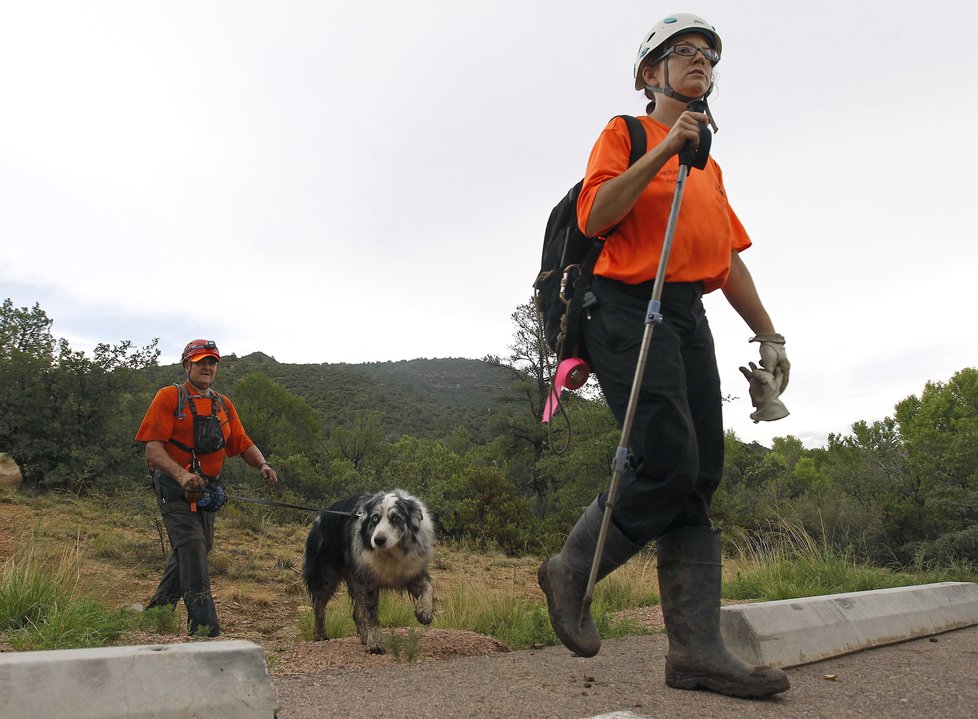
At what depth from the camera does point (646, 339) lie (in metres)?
2.84

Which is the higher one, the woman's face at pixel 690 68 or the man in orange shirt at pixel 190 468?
the woman's face at pixel 690 68

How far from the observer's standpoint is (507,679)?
331 cm

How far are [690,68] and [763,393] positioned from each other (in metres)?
1.41

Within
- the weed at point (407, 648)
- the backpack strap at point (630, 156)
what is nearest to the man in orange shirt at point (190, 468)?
the weed at point (407, 648)

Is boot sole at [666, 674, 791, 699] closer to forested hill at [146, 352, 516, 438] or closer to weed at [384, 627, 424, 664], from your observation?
weed at [384, 627, 424, 664]

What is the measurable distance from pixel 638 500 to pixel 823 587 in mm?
5747

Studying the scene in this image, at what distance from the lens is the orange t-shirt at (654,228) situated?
122 inches

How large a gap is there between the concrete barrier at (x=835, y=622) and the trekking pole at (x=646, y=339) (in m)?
0.98

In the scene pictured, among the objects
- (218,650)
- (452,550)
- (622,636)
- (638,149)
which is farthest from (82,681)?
(452,550)

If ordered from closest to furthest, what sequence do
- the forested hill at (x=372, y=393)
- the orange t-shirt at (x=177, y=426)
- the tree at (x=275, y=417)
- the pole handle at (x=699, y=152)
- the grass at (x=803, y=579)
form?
the pole handle at (x=699, y=152)
the orange t-shirt at (x=177, y=426)
the grass at (x=803, y=579)
the tree at (x=275, y=417)
the forested hill at (x=372, y=393)

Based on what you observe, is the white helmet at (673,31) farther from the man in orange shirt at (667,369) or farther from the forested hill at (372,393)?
the forested hill at (372,393)

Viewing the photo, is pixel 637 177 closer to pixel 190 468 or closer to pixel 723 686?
pixel 723 686

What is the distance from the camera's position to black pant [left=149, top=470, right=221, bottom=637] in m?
5.57

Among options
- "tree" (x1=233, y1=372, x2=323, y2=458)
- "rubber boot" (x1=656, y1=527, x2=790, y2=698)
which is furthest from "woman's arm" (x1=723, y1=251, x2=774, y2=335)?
"tree" (x1=233, y1=372, x2=323, y2=458)
